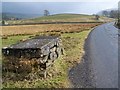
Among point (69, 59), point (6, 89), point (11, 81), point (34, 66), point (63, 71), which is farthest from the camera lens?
point (69, 59)

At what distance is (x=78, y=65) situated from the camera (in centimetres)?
1967

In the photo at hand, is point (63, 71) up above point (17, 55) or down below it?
below

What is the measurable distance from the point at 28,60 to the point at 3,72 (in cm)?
141

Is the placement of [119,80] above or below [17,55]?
below

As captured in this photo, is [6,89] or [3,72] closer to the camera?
[6,89]

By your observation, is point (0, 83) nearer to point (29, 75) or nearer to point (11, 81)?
point (11, 81)

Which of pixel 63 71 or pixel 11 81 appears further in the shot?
pixel 63 71

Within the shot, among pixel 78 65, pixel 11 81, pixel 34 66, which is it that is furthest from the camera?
pixel 78 65

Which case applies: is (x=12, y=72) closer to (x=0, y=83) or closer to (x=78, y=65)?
(x=0, y=83)

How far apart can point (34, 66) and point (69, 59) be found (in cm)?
664

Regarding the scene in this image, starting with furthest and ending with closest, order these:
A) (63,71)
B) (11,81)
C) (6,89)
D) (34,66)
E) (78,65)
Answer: (78,65)
(63,71)
(34,66)
(11,81)
(6,89)

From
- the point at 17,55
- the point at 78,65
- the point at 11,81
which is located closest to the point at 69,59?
the point at 78,65

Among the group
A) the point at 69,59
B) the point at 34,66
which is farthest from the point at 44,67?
the point at 69,59

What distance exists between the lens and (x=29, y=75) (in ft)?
48.5
